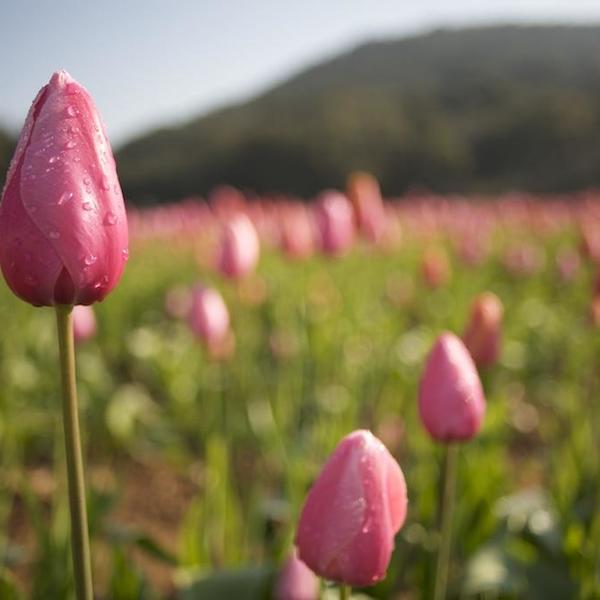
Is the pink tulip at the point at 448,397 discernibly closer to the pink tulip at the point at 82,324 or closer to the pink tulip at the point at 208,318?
the pink tulip at the point at 208,318

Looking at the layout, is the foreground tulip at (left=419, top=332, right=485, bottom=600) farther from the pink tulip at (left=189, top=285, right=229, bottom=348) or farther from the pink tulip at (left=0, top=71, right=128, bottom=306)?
the pink tulip at (left=189, top=285, right=229, bottom=348)

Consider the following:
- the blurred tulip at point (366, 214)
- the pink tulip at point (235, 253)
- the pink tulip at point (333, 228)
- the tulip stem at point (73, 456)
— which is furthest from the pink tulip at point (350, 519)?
the blurred tulip at point (366, 214)

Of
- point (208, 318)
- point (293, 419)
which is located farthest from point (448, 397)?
point (293, 419)

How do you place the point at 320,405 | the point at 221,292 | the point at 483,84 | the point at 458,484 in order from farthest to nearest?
the point at 483,84 → the point at 221,292 → the point at 320,405 → the point at 458,484

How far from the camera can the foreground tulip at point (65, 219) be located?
2.45 ft

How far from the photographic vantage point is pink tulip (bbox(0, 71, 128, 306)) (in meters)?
0.75

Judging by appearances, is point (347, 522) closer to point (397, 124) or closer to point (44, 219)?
point (44, 219)

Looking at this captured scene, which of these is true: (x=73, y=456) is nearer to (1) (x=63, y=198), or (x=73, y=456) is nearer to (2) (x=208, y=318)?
(1) (x=63, y=198)

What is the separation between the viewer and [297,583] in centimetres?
135

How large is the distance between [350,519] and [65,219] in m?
0.41

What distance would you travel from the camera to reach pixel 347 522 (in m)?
0.88

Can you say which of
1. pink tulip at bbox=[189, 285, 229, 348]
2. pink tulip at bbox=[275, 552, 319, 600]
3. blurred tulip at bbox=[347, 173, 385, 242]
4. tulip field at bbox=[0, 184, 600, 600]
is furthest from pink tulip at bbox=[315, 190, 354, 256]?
pink tulip at bbox=[275, 552, 319, 600]

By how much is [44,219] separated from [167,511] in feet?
8.08

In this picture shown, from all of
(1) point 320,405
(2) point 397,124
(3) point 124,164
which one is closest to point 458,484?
(1) point 320,405
